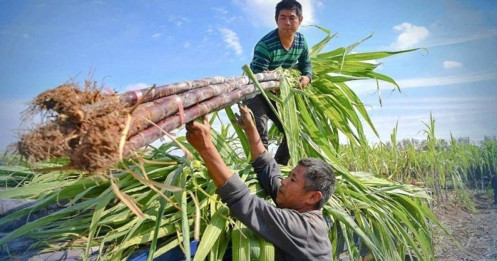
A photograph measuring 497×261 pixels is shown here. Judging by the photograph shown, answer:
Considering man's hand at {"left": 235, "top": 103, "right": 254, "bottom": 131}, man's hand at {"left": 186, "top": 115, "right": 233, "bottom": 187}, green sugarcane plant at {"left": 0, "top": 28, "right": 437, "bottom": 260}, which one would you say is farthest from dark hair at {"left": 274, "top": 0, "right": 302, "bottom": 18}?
man's hand at {"left": 186, "top": 115, "right": 233, "bottom": 187}

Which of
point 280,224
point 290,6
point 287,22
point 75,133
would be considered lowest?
point 280,224

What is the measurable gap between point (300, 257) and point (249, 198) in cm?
37

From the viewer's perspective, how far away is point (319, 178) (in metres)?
1.82

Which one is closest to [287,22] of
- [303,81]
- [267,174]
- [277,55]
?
[277,55]

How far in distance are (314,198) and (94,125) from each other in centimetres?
119

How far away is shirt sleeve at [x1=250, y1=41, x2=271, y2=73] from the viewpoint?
2.76 m

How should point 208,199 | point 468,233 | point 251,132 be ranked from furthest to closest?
point 468,233 < point 251,132 < point 208,199

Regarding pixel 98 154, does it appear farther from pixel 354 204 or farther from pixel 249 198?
pixel 354 204

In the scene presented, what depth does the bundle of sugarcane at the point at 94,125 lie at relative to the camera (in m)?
0.94

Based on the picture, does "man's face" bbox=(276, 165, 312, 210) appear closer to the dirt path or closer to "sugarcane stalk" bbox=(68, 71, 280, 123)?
"sugarcane stalk" bbox=(68, 71, 280, 123)

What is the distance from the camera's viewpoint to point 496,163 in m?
9.70

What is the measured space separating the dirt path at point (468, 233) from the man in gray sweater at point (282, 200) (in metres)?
2.20

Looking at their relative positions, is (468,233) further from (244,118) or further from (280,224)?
(280,224)

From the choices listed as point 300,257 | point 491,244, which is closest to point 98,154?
point 300,257
